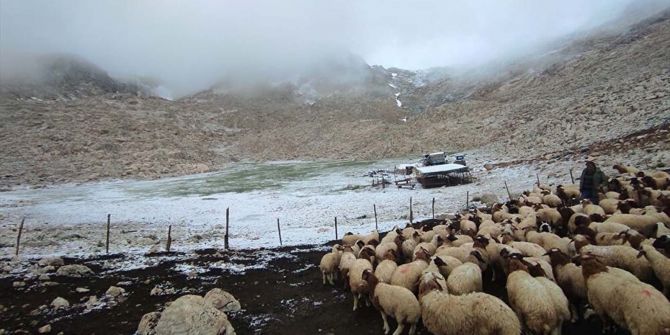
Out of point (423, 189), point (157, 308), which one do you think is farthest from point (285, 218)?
point (157, 308)

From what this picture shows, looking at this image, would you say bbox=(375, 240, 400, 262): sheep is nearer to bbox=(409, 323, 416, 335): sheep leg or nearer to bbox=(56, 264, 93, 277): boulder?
bbox=(409, 323, 416, 335): sheep leg

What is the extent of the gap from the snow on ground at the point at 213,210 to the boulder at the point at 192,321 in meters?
9.27

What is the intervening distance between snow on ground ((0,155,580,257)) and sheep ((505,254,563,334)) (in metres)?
12.0

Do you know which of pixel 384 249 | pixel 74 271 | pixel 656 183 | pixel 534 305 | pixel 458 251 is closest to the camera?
pixel 534 305

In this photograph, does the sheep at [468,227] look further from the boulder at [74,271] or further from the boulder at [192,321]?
the boulder at [74,271]

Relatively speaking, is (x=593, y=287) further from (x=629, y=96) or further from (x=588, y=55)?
(x=588, y=55)

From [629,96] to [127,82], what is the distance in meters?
156

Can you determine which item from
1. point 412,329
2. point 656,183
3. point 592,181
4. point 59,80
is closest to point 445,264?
point 412,329

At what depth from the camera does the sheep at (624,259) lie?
797 cm

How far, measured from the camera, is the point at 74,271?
14844mm

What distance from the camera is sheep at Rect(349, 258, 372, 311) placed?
970 centimetres

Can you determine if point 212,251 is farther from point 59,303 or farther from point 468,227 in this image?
point 468,227

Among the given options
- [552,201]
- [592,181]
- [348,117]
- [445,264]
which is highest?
[348,117]

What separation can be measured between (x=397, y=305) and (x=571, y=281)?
11.6 ft
